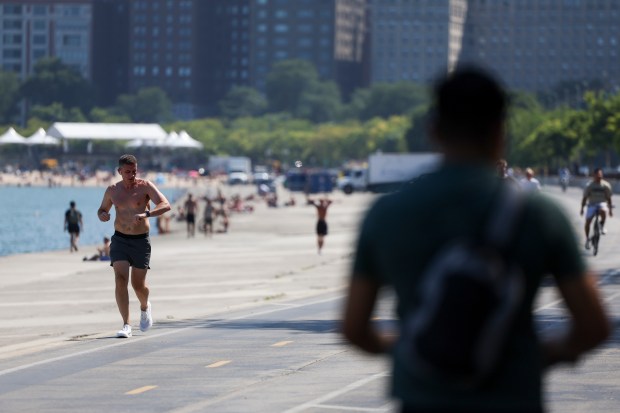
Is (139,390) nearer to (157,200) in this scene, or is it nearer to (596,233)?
(157,200)

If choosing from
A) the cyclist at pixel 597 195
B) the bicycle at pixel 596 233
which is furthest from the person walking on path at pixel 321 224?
the cyclist at pixel 597 195

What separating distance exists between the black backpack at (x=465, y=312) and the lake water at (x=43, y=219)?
43.4 meters

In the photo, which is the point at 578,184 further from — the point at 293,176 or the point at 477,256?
the point at 477,256

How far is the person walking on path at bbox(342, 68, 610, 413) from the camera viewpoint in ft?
16.9

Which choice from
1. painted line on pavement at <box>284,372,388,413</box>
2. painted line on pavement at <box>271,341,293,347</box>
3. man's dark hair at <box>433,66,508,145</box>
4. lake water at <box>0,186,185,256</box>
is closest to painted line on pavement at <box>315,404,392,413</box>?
painted line on pavement at <box>284,372,388,413</box>

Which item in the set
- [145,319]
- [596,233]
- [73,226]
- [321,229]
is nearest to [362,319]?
[145,319]

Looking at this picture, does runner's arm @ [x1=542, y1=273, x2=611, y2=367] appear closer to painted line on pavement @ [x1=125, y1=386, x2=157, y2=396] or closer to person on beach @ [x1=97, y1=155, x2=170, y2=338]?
painted line on pavement @ [x1=125, y1=386, x2=157, y2=396]

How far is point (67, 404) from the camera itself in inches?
479

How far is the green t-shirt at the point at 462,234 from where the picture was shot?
5156 mm

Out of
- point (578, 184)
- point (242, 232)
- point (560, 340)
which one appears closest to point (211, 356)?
point (560, 340)

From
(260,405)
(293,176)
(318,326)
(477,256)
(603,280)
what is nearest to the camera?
(477,256)

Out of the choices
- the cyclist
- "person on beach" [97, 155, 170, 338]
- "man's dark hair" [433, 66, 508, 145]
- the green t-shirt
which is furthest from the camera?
the cyclist

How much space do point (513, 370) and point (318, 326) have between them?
1398 centimetres

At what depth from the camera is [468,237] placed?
202 inches
